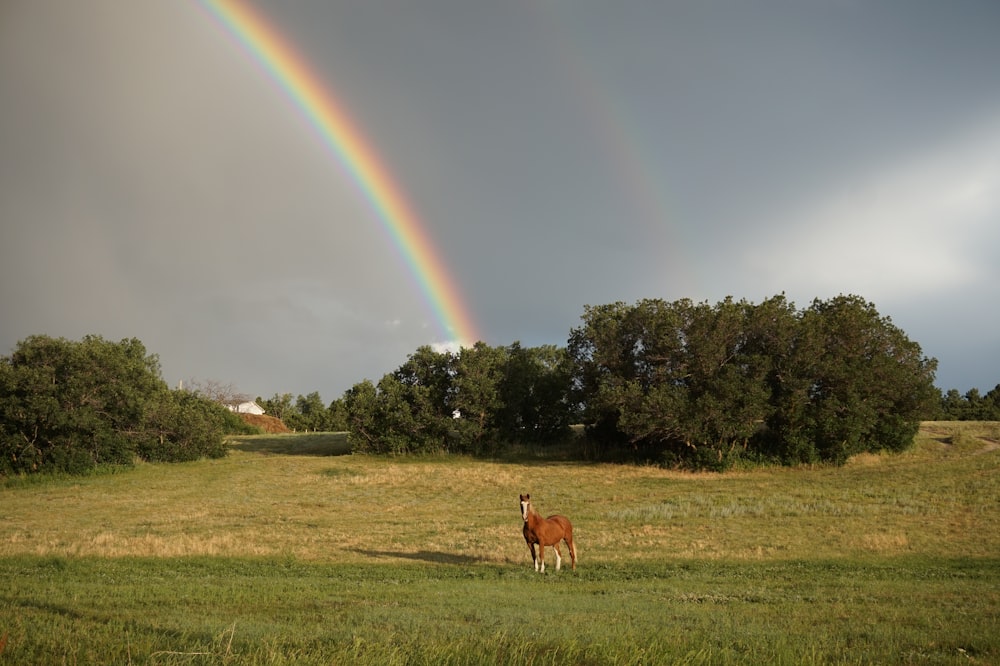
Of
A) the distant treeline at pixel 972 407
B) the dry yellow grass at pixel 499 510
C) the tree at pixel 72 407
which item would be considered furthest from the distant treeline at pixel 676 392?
the distant treeline at pixel 972 407

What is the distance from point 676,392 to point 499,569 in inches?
1388

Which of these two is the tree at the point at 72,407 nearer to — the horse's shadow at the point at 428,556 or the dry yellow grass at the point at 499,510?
the dry yellow grass at the point at 499,510

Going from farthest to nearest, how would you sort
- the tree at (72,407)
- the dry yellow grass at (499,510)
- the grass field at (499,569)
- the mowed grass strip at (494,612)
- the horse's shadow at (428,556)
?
the tree at (72,407), the dry yellow grass at (499,510), the horse's shadow at (428,556), the grass field at (499,569), the mowed grass strip at (494,612)

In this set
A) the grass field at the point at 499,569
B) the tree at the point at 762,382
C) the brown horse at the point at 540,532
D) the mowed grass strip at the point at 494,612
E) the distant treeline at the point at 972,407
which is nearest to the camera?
the mowed grass strip at the point at 494,612

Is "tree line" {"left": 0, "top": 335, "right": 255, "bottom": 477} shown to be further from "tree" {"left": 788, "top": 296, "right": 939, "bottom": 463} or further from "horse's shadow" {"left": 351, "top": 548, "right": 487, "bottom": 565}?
"tree" {"left": 788, "top": 296, "right": 939, "bottom": 463}

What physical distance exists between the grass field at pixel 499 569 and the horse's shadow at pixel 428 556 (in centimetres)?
21

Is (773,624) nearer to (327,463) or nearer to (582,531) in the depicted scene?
(582,531)

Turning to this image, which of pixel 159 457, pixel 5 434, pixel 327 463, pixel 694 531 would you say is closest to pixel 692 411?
pixel 694 531

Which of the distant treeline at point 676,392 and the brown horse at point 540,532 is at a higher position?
the distant treeline at point 676,392

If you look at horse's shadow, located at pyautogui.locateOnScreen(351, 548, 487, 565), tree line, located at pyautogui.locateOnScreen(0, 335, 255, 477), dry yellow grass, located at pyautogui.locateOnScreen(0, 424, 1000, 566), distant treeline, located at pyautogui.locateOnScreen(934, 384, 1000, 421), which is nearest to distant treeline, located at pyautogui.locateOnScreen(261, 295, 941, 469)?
dry yellow grass, located at pyautogui.locateOnScreen(0, 424, 1000, 566)

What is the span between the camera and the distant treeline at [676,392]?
1948 inches

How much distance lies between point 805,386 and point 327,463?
42.2 meters

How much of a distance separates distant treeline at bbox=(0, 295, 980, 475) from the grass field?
12.9 feet

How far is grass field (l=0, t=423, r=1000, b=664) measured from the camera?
6680mm
